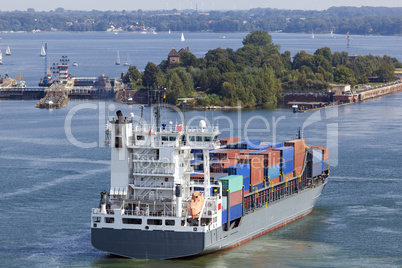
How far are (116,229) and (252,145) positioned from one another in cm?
1266

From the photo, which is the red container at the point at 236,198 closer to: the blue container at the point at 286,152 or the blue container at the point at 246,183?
the blue container at the point at 246,183

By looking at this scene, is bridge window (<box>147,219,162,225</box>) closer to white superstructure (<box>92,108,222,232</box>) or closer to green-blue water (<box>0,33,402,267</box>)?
white superstructure (<box>92,108,222,232</box>)

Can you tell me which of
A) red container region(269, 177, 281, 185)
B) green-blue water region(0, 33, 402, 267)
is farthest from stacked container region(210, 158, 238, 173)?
red container region(269, 177, 281, 185)

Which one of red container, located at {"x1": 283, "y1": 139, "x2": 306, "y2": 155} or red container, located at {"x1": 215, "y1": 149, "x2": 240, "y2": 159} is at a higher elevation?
red container, located at {"x1": 215, "y1": 149, "x2": 240, "y2": 159}

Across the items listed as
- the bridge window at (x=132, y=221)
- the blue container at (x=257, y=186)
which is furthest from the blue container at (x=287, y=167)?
the bridge window at (x=132, y=221)

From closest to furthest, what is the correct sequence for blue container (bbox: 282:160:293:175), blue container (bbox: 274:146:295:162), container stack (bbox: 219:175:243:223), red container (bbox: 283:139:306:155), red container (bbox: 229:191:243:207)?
container stack (bbox: 219:175:243:223)
red container (bbox: 229:191:243:207)
blue container (bbox: 274:146:295:162)
blue container (bbox: 282:160:293:175)
red container (bbox: 283:139:306:155)

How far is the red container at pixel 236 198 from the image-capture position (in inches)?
1473

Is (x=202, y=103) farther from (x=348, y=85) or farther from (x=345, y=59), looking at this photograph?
(x=345, y=59)

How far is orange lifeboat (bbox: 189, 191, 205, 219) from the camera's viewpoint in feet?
115

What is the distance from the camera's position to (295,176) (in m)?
46.0

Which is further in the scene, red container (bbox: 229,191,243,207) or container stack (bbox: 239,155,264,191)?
container stack (bbox: 239,155,264,191)

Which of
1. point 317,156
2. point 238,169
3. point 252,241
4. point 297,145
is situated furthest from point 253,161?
point 317,156

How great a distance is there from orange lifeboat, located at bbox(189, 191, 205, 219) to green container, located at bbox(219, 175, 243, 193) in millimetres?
1861

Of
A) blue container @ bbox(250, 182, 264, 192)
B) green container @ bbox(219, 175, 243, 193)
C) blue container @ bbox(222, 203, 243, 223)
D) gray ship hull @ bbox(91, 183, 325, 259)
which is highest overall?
green container @ bbox(219, 175, 243, 193)
